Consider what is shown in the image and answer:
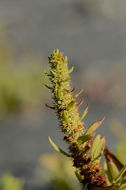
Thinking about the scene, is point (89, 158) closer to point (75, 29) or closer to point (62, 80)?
point (62, 80)

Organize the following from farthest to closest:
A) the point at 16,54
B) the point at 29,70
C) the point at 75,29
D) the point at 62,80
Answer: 1. the point at 75,29
2. the point at 16,54
3. the point at 29,70
4. the point at 62,80

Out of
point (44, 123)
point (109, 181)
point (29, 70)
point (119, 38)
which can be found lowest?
point (109, 181)

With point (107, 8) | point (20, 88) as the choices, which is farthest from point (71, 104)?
point (107, 8)

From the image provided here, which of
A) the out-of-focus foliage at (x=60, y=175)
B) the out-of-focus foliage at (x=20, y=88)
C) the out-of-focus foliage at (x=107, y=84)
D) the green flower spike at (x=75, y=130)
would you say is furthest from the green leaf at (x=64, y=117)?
the out-of-focus foliage at (x=107, y=84)

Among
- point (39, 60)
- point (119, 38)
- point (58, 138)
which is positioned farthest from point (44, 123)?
point (119, 38)

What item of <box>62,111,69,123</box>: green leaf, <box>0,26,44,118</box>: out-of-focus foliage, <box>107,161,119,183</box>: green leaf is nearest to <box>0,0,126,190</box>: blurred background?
<box>0,26,44,118</box>: out-of-focus foliage

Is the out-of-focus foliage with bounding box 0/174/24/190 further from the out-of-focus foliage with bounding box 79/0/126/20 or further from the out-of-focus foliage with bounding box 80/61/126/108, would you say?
the out-of-focus foliage with bounding box 79/0/126/20

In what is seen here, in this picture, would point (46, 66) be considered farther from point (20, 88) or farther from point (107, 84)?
point (107, 84)

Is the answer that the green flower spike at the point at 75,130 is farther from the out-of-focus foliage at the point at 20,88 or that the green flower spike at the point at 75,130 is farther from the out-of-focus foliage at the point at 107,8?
the out-of-focus foliage at the point at 107,8
